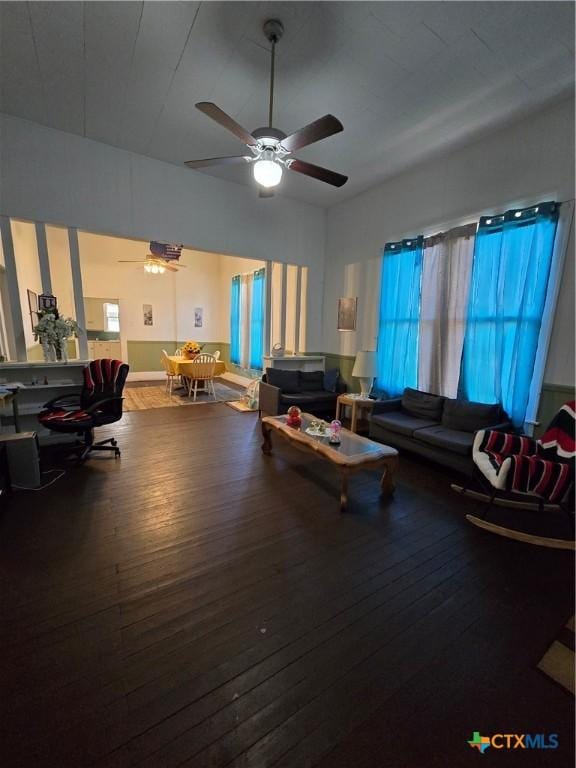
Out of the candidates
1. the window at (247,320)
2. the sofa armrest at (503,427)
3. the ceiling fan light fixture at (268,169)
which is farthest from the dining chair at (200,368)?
the sofa armrest at (503,427)

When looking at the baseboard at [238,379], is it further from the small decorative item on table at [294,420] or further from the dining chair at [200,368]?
the small decorative item on table at [294,420]

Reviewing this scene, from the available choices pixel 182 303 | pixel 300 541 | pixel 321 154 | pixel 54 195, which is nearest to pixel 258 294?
pixel 182 303

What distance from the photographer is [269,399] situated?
494 centimetres

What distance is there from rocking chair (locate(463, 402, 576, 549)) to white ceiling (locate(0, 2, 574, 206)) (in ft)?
9.16

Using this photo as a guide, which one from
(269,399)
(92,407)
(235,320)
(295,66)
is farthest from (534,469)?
(235,320)

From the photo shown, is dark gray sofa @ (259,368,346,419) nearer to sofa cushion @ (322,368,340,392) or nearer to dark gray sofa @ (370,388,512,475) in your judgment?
sofa cushion @ (322,368,340,392)

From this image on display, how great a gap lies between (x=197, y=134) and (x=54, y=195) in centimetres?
187

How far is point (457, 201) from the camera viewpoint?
12.5 ft

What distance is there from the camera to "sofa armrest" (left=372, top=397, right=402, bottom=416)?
4078mm

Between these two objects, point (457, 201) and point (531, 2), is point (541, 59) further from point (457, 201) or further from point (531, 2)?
point (457, 201)

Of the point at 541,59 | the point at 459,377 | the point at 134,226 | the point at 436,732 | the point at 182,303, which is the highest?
the point at 541,59

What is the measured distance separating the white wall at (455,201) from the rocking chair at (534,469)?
97 centimetres

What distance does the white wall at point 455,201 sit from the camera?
3029 millimetres

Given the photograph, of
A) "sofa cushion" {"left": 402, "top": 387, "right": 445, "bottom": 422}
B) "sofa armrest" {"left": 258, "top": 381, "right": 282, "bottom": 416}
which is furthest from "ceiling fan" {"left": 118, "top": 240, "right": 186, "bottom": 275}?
"sofa cushion" {"left": 402, "top": 387, "right": 445, "bottom": 422}
